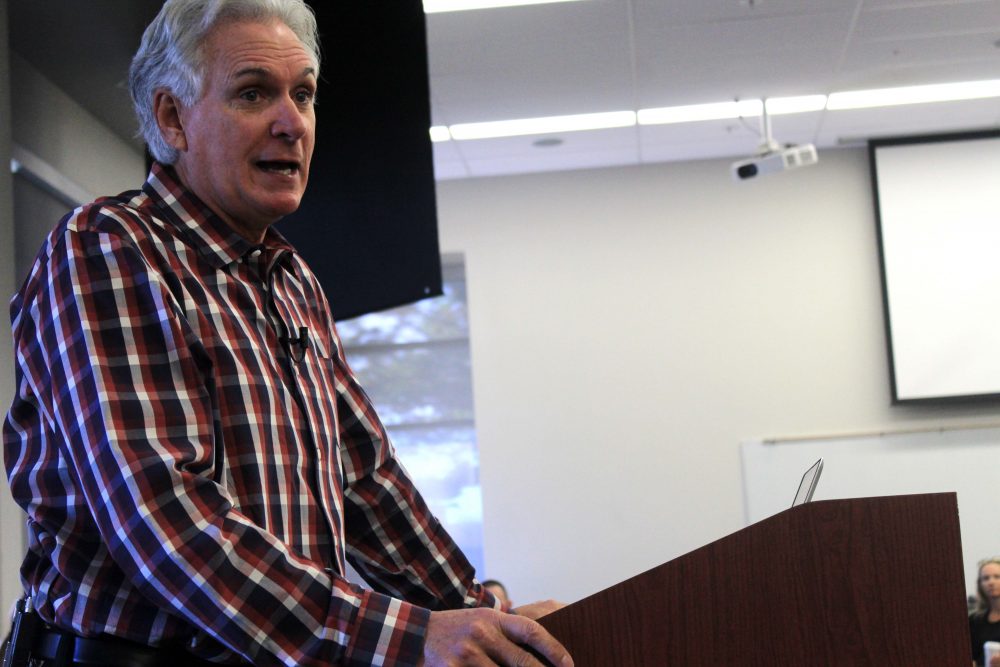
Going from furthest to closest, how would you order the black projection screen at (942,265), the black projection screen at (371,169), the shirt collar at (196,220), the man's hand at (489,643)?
1. the black projection screen at (942,265)
2. the black projection screen at (371,169)
3. the shirt collar at (196,220)
4. the man's hand at (489,643)

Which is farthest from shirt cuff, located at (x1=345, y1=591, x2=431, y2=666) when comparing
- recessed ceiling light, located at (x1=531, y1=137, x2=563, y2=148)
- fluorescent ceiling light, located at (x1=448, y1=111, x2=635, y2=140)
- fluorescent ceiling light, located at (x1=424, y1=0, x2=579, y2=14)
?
recessed ceiling light, located at (x1=531, y1=137, x2=563, y2=148)

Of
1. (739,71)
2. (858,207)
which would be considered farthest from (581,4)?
(858,207)

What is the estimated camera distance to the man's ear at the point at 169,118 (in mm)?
1299

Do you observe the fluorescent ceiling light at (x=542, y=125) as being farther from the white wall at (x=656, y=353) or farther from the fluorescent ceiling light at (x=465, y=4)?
the fluorescent ceiling light at (x=465, y=4)

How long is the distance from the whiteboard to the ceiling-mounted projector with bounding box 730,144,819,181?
5.94ft

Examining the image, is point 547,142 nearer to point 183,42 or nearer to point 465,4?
point 465,4

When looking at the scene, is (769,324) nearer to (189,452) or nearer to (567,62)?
(567,62)

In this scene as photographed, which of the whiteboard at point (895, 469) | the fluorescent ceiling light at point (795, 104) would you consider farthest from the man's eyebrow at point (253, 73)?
the whiteboard at point (895, 469)

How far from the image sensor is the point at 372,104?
2.95m

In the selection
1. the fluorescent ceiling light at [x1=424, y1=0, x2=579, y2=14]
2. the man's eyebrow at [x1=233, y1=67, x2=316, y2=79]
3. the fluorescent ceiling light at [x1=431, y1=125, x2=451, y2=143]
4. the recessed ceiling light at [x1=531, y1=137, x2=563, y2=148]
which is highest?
the fluorescent ceiling light at [x1=424, y1=0, x2=579, y2=14]

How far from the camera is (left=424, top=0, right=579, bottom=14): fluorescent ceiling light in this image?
5.20m

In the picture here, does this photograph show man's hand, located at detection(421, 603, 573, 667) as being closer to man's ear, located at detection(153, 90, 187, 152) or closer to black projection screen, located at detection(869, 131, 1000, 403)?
man's ear, located at detection(153, 90, 187, 152)

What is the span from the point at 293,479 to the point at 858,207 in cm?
707

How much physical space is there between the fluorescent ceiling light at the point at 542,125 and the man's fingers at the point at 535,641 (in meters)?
6.11
